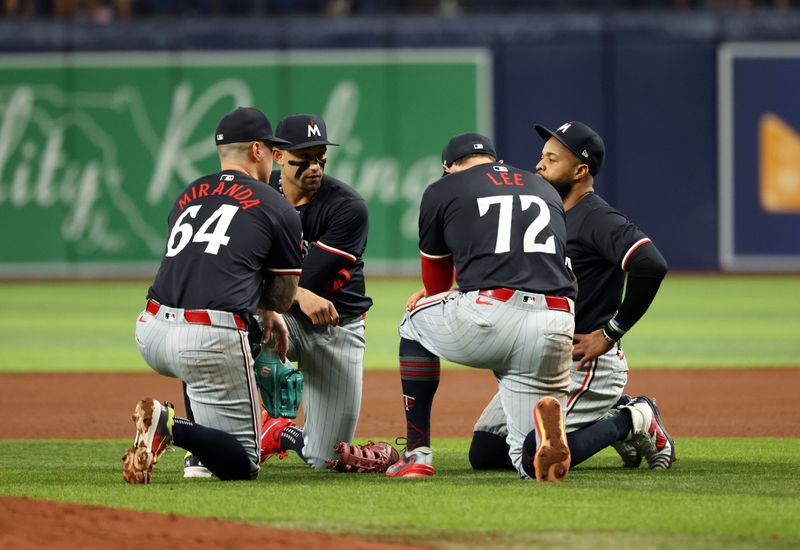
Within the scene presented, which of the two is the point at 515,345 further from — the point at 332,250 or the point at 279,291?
the point at 332,250

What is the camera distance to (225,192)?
5785mm

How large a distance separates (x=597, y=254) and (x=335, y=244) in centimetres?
126

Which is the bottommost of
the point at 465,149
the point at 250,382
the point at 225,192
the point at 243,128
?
the point at 250,382

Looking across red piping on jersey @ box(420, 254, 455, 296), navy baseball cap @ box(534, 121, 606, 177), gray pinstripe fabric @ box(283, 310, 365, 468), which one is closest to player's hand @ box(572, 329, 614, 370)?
red piping on jersey @ box(420, 254, 455, 296)

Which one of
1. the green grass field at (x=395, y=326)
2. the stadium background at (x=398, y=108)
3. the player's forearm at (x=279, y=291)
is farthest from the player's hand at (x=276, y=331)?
the stadium background at (x=398, y=108)

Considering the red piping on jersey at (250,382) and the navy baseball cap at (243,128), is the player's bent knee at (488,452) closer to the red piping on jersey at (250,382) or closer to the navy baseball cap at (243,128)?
the red piping on jersey at (250,382)

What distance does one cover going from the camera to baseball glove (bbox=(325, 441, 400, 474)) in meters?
6.20

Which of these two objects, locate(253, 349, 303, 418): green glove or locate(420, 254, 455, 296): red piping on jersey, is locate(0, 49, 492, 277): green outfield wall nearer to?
locate(253, 349, 303, 418): green glove

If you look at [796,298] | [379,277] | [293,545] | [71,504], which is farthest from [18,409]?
[379,277]

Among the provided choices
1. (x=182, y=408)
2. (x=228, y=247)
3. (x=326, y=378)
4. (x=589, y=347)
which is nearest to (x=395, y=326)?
(x=182, y=408)

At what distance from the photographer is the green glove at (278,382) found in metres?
6.42

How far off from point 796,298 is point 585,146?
12001mm

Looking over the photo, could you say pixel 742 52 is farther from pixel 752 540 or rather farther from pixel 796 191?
pixel 752 540

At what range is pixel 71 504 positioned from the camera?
4.97 meters
